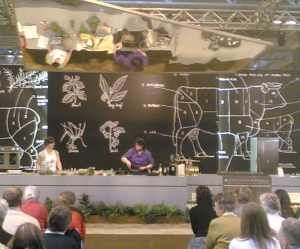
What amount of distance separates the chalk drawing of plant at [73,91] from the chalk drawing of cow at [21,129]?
105cm

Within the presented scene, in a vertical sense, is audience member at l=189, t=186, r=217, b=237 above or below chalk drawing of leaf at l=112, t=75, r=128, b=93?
below

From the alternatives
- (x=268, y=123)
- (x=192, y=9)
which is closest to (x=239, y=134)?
(x=268, y=123)

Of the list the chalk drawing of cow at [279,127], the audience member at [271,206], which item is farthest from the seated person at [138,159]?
Answer: the audience member at [271,206]

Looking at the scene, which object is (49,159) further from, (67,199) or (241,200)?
(241,200)

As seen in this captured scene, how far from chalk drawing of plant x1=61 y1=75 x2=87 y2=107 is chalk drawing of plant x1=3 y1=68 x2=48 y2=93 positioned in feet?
2.74

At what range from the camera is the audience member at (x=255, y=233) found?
152 inches

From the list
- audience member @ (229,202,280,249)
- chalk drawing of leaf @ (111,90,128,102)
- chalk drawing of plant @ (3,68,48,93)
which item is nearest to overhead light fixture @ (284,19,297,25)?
chalk drawing of leaf @ (111,90,128,102)

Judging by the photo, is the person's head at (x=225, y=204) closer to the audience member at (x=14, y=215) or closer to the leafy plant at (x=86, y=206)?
the audience member at (x=14, y=215)

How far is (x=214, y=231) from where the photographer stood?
15.4ft

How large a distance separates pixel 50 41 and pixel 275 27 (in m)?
7.48

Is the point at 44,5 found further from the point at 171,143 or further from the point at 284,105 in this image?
the point at 284,105

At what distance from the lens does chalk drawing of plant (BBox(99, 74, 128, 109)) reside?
1399 centimetres

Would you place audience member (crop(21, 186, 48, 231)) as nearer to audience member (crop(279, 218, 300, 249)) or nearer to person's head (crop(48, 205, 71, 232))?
person's head (crop(48, 205, 71, 232))

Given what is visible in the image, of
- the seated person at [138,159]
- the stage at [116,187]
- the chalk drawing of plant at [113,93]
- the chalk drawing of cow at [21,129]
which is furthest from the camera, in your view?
the chalk drawing of cow at [21,129]
